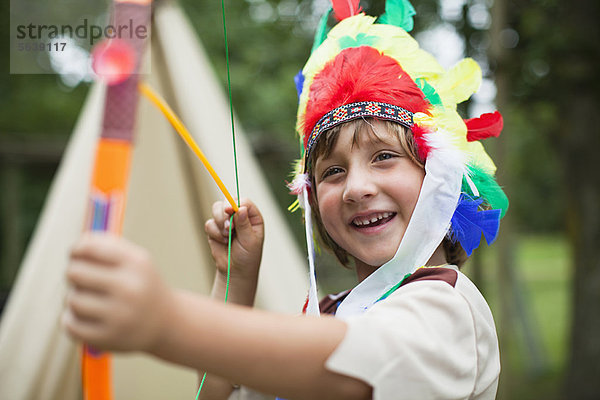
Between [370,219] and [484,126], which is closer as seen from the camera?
[370,219]

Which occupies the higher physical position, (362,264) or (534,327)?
(362,264)

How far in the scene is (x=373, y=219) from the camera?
3.56 feet

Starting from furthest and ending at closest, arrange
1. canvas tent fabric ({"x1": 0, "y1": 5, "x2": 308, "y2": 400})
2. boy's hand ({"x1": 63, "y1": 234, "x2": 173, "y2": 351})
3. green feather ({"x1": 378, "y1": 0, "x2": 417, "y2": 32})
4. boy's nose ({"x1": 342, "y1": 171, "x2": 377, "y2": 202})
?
canvas tent fabric ({"x1": 0, "y1": 5, "x2": 308, "y2": 400}) → green feather ({"x1": 378, "y1": 0, "x2": 417, "y2": 32}) → boy's nose ({"x1": 342, "y1": 171, "x2": 377, "y2": 202}) → boy's hand ({"x1": 63, "y1": 234, "x2": 173, "y2": 351})

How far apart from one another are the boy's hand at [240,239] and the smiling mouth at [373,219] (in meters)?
0.22

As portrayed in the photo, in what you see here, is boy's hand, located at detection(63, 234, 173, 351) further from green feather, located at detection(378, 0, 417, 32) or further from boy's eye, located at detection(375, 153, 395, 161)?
green feather, located at detection(378, 0, 417, 32)

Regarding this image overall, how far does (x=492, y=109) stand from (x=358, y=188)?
1.95m

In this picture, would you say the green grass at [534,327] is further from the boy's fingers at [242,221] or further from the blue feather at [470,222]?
the boy's fingers at [242,221]

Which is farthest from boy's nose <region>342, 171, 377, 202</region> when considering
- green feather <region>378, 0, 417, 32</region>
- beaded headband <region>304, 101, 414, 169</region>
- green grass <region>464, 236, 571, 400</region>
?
green grass <region>464, 236, 571, 400</region>

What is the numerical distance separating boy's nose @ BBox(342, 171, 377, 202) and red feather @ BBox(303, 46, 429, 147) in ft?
0.53

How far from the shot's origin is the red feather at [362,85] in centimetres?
111

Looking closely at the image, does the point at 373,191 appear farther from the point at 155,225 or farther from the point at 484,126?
the point at 155,225

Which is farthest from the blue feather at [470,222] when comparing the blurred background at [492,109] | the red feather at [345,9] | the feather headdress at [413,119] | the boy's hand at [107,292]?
the blurred background at [492,109]

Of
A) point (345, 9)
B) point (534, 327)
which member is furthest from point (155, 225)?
point (534, 327)

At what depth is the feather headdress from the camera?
3.43ft
